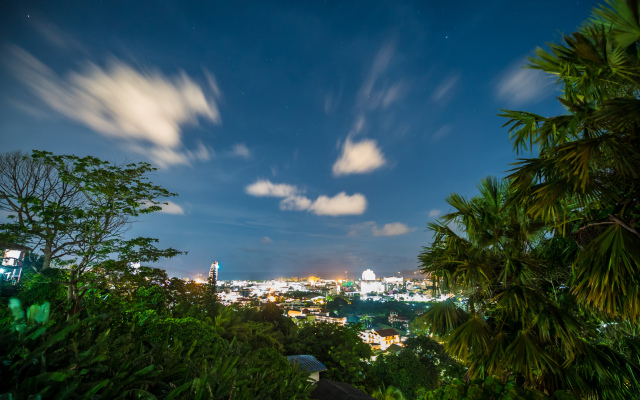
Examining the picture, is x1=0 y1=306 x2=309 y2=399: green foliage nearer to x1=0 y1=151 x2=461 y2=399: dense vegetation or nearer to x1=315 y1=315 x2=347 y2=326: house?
x1=0 y1=151 x2=461 y2=399: dense vegetation

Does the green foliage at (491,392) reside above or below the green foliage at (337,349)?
above

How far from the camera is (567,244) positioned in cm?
505

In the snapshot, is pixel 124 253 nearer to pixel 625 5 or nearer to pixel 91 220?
pixel 91 220

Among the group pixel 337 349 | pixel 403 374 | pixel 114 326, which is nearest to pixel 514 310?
pixel 114 326

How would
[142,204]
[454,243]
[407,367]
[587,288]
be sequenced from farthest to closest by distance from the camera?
[407,367]
[142,204]
[454,243]
[587,288]

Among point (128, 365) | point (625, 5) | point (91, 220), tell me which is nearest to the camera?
point (128, 365)

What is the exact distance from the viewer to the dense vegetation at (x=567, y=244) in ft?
10.3

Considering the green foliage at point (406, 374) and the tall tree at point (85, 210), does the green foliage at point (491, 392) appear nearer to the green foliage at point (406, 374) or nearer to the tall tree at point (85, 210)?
the tall tree at point (85, 210)

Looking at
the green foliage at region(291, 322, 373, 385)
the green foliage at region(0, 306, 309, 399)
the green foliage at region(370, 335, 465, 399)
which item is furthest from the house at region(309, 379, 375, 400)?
the green foliage at region(0, 306, 309, 399)

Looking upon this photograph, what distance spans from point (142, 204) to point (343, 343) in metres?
18.5

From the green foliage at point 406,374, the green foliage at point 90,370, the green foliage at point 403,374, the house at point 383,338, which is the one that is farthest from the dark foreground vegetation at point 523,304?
the house at point 383,338

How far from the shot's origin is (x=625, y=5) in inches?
122

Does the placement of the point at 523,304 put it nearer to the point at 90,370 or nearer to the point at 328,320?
the point at 90,370

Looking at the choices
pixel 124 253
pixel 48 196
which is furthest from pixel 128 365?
pixel 48 196
